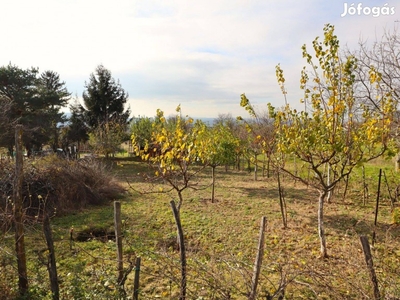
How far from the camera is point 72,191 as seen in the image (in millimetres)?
8539

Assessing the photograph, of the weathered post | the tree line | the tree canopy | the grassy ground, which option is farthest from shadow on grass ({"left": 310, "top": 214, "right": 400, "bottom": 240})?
the tree canopy

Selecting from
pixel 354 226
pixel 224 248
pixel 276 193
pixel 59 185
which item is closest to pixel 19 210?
pixel 224 248

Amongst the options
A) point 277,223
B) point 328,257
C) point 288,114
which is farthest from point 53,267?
point 277,223

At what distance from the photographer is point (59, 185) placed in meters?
8.27

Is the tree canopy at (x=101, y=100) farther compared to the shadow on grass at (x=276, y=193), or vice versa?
the tree canopy at (x=101, y=100)

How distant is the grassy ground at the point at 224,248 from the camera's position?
120 inches

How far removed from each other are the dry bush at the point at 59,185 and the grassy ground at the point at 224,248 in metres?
0.66

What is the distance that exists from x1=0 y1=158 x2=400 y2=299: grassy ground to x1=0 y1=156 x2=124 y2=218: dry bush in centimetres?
66

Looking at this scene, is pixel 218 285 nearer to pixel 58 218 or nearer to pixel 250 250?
pixel 250 250

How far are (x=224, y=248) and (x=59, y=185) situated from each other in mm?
5887

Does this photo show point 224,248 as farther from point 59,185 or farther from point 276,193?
point 276,193

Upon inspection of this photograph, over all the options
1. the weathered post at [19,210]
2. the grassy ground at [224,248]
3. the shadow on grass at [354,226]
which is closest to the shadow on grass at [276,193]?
the grassy ground at [224,248]

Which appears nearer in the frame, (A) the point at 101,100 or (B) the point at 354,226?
(B) the point at 354,226

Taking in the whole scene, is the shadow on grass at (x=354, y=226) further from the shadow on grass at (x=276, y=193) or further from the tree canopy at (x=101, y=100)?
the tree canopy at (x=101, y=100)
